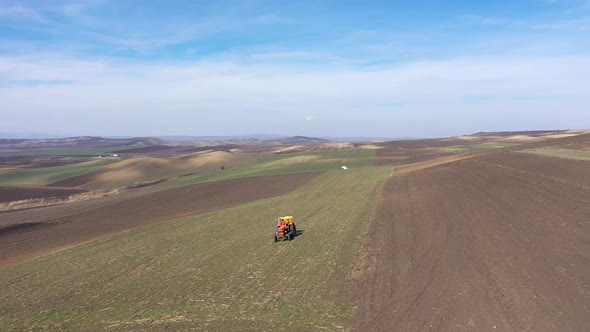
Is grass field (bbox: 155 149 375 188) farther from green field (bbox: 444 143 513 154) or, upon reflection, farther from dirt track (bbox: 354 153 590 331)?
dirt track (bbox: 354 153 590 331)

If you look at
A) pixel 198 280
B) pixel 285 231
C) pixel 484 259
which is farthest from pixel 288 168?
pixel 484 259

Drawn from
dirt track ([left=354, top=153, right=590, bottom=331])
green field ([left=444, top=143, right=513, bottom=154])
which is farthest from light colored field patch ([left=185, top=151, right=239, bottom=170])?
dirt track ([left=354, top=153, right=590, bottom=331])

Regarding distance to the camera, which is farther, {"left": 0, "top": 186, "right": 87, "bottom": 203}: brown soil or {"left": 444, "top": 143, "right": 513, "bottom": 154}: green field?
{"left": 444, "top": 143, "right": 513, "bottom": 154}: green field

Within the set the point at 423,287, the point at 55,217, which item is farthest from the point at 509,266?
the point at 55,217

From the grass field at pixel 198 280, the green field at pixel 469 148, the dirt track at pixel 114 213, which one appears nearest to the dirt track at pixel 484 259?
the grass field at pixel 198 280

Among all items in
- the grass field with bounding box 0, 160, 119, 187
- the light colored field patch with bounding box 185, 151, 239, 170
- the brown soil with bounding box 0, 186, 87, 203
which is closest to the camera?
the brown soil with bounding box 0, 186, 87, 203

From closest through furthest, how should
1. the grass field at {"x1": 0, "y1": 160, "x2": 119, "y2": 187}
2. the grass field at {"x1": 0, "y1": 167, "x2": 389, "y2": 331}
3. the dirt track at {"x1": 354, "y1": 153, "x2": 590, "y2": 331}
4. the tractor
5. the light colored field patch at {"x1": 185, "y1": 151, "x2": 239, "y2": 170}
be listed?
the dirt track at {"x1": 354, "y1": 153, "x2": 590, "y2": 331} < the grass field at {"x1": 0, "y1": 167, "x2": 389, "y2": 331} < the tractor < the grass field at {"x1": 0, "y1": 160, "x2": 119, "y2": 187} < the light colored field patch at {"x1": 185, "y1": 151, "x2": 239, "y2": 170}

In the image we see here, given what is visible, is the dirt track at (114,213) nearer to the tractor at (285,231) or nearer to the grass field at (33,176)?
the tractor at (285,231)
